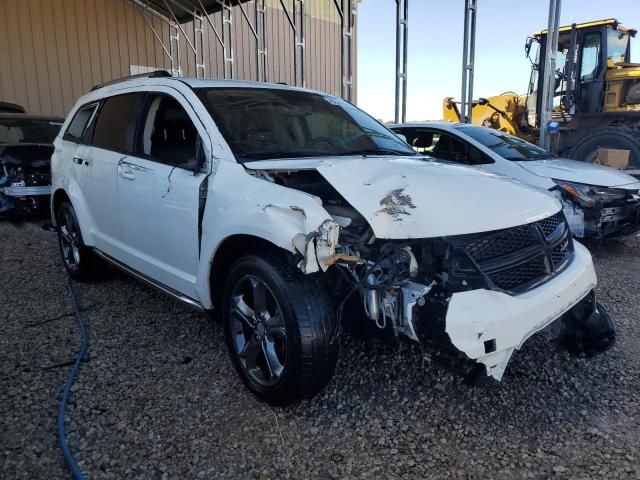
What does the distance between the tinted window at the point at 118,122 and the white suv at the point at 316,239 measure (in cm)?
3

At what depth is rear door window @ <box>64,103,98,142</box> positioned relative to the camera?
436cm

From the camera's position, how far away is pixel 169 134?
11.0ft

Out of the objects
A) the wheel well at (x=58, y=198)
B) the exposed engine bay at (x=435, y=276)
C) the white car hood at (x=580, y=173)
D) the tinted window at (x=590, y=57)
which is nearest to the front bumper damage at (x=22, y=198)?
the wheel well at (x=58, y=198)

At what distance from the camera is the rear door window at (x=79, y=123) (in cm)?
436

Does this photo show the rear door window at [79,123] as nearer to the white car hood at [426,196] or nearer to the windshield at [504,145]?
the white car hood at [426,196]

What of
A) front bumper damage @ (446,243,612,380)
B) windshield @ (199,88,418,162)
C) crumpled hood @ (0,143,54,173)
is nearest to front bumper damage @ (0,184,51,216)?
crumpled hood @ (0,143,54,173)

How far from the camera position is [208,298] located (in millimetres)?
2869

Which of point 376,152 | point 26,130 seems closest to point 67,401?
point 376,152

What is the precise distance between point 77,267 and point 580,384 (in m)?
3.99

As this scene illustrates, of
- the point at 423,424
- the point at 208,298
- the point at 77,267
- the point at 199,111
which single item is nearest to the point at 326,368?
the point at 423,424

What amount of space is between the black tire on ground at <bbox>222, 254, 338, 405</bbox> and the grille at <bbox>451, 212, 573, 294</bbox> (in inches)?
28.6

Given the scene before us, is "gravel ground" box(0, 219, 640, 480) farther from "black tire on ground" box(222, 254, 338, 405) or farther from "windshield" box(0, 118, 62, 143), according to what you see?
"windshield" box(0, 118, 62, 143)

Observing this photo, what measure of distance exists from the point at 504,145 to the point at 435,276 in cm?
454

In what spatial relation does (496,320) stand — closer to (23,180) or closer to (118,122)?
(118,122)
